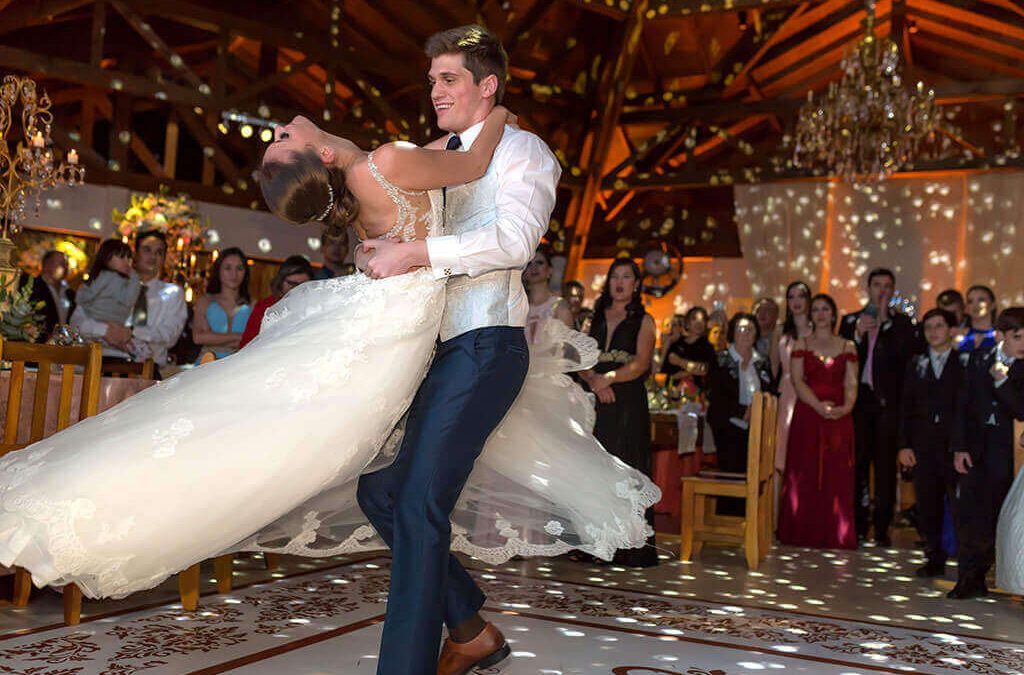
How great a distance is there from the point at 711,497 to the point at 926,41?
9.04 metres

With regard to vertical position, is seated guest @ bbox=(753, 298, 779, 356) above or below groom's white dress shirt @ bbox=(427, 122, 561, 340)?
above

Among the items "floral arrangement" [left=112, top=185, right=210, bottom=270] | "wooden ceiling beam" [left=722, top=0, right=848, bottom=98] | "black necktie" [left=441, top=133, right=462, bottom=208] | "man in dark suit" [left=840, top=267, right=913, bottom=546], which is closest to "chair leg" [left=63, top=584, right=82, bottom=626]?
"black necktie" [left=441, top=133, right=462, bottom=208]

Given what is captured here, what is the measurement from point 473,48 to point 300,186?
542mm

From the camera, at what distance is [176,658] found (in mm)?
3078

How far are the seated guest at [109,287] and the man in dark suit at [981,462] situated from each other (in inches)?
174

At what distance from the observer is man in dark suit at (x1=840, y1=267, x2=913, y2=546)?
7.10 m

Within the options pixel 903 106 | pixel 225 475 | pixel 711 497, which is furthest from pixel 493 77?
pixel 903 106

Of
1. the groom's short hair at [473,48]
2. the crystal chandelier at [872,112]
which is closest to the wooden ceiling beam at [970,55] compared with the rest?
the crystal chandelier at [872,112]

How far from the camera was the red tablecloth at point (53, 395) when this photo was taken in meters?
4.04

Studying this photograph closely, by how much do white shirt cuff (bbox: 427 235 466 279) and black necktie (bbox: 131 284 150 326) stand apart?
4232 mm

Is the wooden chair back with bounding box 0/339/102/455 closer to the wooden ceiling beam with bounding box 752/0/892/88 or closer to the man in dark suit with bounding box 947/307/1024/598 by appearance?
the man in dark suit with bounding box 947/307/1024/598

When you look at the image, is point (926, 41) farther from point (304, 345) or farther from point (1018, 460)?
point (304, 345)

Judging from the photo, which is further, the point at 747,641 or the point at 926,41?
the point at 926,41

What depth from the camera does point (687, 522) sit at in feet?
19.4
